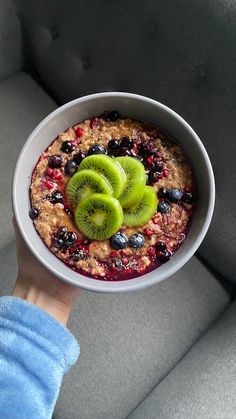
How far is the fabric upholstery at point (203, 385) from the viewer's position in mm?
937


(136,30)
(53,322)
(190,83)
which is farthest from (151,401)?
(136,30)

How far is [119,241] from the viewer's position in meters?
0.69

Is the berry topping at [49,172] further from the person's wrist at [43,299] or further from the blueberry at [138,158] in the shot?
the person's wrist at [43,299]

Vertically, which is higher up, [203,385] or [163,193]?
[163,193]

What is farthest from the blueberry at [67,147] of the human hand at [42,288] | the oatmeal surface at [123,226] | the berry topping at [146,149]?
the human hand at [42,288]

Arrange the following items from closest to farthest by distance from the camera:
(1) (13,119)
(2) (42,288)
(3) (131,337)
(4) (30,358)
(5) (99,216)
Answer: (5) (99,216)
(4) (30,358)
(2) (42,288)
(3) (131,337)
(1) (13,119)

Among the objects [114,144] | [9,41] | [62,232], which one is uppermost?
[114,144]

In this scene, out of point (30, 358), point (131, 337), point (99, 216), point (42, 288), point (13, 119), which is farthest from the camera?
point (13, 119)

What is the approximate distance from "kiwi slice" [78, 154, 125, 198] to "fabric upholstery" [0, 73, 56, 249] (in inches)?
18.8

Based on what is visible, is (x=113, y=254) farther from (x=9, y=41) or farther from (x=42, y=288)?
(x=9, y=41)

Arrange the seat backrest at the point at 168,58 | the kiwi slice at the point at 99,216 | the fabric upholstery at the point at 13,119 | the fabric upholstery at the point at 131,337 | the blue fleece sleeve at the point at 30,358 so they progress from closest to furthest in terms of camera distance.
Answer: the kiwi slice at the point at 99,216 < the blue fleece sleeve at the point at 30,358 < the seat backrest at the point at 168,58 < the fabric upholstery at the point at 131,337 < the fabric upholstery at the point at 13,119

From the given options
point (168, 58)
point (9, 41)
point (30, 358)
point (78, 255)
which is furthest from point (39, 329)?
point (9, 41)

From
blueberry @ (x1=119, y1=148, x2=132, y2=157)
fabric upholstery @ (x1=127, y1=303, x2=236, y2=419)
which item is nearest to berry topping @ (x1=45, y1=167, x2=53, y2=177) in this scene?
blueberry @ (x1=119, y1=148, x2=132, y2=157)

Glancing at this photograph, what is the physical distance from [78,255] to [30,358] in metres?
0.20
